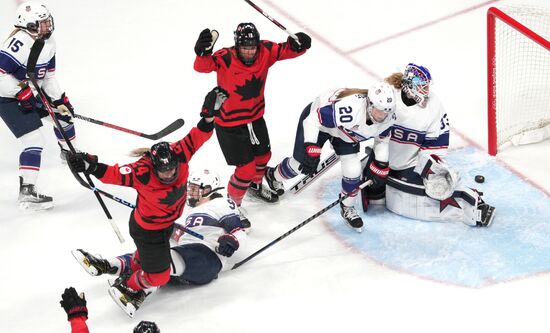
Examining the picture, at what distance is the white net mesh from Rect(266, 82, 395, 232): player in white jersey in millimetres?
1218

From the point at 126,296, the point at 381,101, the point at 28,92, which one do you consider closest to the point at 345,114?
the point at 381,101

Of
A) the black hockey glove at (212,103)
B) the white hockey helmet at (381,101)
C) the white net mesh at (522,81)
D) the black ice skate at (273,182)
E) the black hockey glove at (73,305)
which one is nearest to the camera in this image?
the black hockey glove at (73,305)

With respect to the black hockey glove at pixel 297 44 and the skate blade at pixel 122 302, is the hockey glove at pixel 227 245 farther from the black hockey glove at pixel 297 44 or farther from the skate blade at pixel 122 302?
the black hockey glove at pixel 297 44

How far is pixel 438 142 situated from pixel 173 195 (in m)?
1.51

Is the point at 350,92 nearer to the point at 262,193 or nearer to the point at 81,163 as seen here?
the point at 262,193

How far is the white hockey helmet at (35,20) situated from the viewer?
16.6 ft

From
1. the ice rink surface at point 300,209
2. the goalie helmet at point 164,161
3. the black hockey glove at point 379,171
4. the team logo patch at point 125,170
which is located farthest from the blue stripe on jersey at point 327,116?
the team logo patch at point 125,170

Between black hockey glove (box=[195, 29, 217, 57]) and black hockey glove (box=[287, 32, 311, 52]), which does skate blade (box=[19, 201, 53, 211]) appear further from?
black hockey glove (box=[287, 32, 311, 52])

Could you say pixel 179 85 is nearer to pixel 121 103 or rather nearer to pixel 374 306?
pixel 121 103

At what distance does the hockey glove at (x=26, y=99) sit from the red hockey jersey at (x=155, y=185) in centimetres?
133

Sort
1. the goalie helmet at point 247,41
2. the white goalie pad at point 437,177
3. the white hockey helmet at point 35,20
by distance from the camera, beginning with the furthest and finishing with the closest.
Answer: the white hockey helmet at point 35,20 → the white goalie pad at point 437,177 → the goalie helmet at point 247,41

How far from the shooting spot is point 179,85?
651 cm

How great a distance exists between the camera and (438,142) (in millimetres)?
4867

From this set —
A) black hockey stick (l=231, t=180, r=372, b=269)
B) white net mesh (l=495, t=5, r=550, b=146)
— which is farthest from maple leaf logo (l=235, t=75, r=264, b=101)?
white net mesh (l=495, t=5, r=550, b=146)
